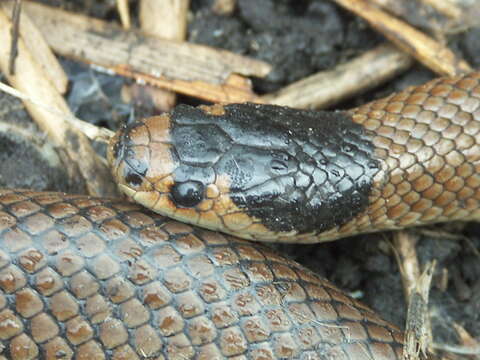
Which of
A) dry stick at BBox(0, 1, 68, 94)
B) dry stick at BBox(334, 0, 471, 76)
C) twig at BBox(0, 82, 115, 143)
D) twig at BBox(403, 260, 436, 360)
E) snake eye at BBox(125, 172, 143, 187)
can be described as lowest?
twig at BBox(403, 260, 436, 360)

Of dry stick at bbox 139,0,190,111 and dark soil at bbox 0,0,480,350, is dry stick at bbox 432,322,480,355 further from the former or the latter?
dry stick at bbox 139,0,190,111

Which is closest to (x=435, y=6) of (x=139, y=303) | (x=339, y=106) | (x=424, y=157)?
(x=339, y=106)

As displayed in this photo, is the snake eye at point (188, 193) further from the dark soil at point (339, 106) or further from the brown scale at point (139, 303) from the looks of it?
the dark soil at point (339, 106)

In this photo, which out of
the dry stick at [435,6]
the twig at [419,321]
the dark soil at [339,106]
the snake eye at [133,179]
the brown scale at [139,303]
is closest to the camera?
the brown scale at [139,303]

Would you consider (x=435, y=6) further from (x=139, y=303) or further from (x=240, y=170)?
(x=139, y=303)

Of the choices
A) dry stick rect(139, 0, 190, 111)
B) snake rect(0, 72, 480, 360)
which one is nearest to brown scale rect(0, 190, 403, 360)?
snake rect(0, 72, 480, 360)

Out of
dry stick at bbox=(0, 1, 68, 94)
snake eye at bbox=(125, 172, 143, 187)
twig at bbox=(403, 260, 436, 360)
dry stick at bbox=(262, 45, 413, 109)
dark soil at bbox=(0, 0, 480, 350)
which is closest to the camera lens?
→ twig at bbox=(403, 260, 436, 360)

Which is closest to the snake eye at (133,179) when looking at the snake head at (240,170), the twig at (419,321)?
the snake head at (240,170)
